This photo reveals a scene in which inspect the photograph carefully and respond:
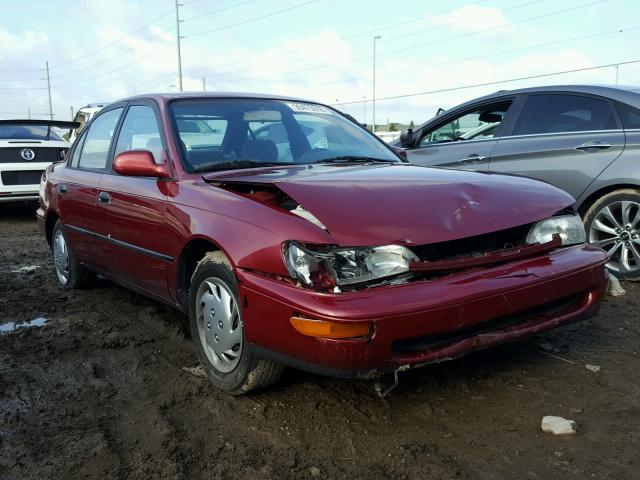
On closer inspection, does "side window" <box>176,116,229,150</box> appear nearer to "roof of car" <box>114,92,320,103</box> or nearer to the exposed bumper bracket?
"roof of car" <box>114,92,320,103</box>

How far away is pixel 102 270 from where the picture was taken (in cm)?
435

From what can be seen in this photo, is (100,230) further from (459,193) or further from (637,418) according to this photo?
(637,418)

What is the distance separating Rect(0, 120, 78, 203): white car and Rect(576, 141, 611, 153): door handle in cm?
694

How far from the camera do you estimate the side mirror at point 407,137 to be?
5.86 meters

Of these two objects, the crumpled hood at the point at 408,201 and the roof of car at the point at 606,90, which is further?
the roof of car at the point at 606,90

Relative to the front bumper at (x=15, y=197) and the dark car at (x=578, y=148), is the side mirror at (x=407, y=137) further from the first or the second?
the front bumper at (x=15, y=197)

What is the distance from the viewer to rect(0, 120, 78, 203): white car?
352 inches

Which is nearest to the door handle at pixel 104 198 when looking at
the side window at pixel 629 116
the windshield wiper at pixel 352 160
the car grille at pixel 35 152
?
the windshield wiper at pixel 352 160

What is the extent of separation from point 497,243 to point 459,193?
294 mm

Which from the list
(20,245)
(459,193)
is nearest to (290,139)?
(459,193)

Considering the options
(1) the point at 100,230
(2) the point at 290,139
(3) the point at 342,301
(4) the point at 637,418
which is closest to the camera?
(3) the point at 342,301

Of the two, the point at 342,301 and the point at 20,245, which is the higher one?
the point at 342,301

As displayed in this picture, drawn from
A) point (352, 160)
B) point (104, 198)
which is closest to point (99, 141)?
point (104, 198)

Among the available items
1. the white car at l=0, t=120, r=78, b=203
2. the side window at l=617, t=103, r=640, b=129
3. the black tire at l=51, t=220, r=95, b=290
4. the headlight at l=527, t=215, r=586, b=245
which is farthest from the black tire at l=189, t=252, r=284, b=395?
the white car at l=0, t=120, r=78, b=203
